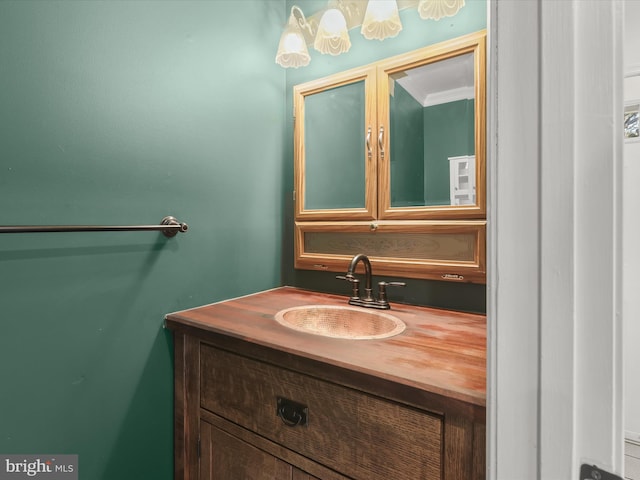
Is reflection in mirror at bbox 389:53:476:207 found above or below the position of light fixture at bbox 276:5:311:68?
below

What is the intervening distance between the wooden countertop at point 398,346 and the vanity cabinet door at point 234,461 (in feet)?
0.91

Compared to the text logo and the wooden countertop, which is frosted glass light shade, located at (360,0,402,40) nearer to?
the wooden countertop

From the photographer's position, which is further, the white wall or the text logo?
the text logo

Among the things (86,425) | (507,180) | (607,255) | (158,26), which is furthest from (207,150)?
(607,255)

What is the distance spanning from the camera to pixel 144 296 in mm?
1032

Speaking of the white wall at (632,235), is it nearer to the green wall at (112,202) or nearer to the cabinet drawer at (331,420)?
the cabinet drawer at (331,420)

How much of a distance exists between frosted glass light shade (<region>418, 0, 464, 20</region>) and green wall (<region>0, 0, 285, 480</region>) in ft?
2.24

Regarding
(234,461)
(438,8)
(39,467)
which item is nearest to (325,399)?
(234,461)

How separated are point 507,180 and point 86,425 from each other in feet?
3.82

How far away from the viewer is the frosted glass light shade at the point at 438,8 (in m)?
1.05

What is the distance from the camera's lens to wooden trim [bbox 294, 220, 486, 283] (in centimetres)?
110

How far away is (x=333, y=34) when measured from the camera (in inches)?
49.8

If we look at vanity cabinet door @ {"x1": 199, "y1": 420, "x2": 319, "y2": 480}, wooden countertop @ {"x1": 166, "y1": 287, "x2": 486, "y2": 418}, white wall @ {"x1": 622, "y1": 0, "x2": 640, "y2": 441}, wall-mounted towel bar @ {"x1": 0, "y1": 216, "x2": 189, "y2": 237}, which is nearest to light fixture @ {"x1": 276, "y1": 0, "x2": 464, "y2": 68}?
white wall @ {"x1": 622, "y1": 0, "x2": 640, "y2": 441}

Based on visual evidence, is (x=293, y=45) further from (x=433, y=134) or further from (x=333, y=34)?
(x=433, y=134)
